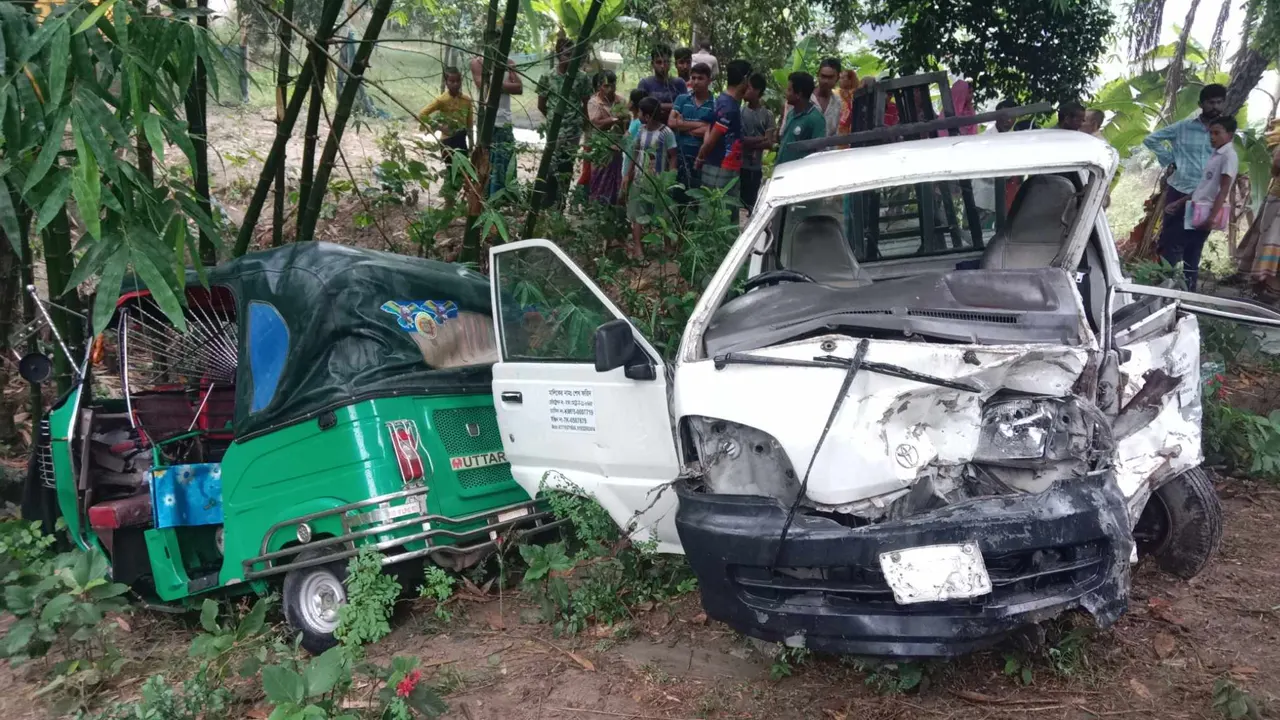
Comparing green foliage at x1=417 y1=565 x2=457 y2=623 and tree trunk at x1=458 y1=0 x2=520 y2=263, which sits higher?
tree trunk at x1=458 y1=0 x2=520 y2=263

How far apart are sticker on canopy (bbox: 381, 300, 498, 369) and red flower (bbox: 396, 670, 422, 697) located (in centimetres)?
198

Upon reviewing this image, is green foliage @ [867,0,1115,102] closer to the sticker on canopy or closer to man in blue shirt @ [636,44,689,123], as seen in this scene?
man in blue shirt @ [636,44,689,123]

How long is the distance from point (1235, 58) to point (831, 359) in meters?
10.5

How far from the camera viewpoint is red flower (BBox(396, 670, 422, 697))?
3566 mm

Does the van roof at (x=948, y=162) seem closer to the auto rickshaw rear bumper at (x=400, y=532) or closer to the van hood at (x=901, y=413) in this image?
the van hood at (x=901, y=413)

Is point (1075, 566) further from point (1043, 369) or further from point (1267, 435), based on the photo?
point (1267, 435)

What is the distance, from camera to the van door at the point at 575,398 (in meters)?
4.52

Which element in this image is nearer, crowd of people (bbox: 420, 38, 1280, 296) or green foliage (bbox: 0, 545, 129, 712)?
green foliage (bbox: 0, 545, 129, 712)

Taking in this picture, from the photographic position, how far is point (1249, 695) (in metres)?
3.60

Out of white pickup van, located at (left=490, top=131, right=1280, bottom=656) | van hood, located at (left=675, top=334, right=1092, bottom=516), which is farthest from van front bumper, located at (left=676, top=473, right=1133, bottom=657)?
van hood, located at (left=675, top=334, right=1092, bottom=516)

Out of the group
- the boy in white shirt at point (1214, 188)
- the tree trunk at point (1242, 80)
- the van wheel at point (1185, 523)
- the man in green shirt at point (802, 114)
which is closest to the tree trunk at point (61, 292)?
the man in green shirt at point (802, 114)

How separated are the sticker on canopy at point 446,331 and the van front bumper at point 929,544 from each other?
2344mm

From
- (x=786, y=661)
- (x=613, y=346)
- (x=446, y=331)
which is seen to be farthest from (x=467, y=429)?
(x=786, y=661)

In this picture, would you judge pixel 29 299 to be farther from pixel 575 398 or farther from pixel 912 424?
pixel 912 424
